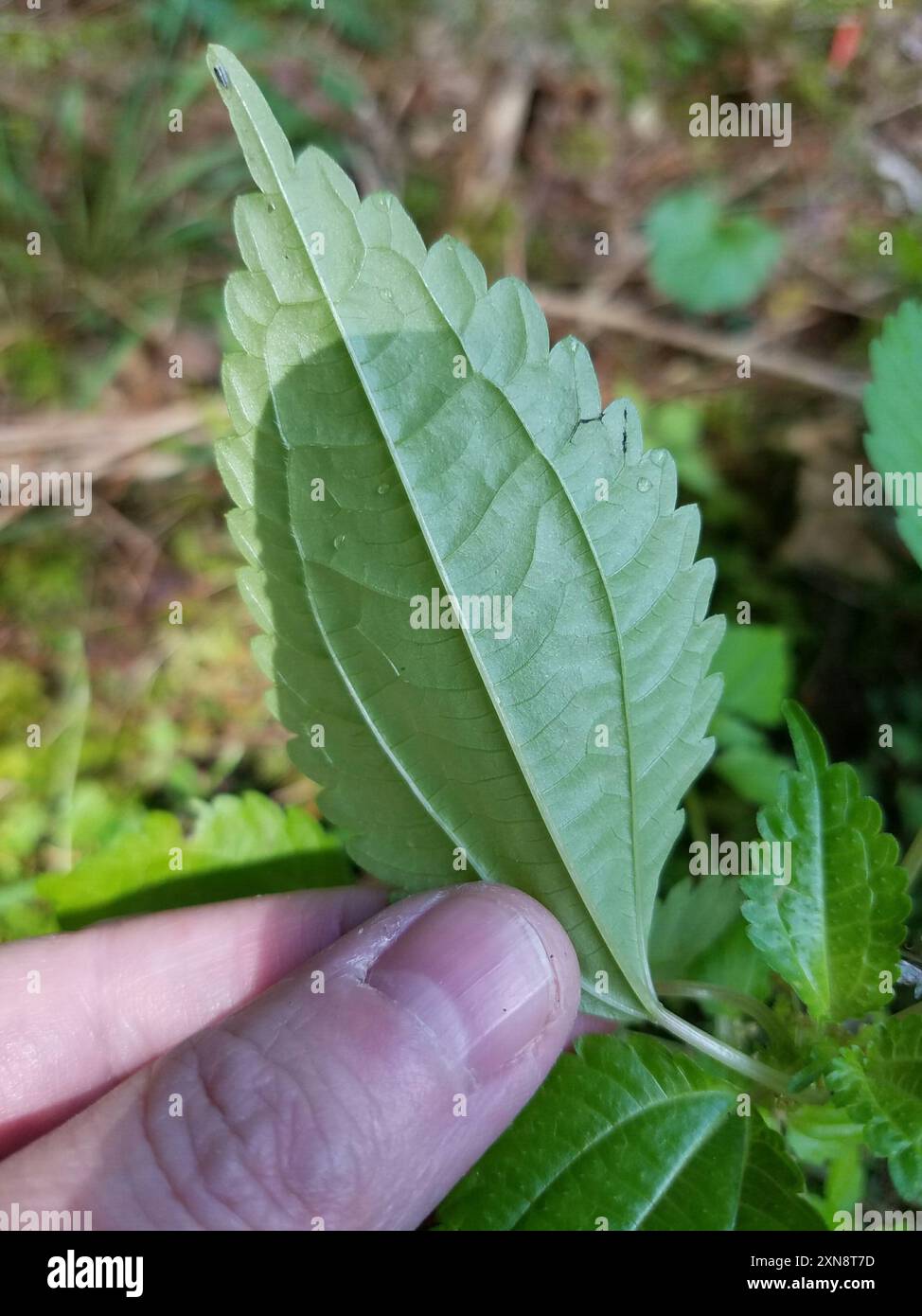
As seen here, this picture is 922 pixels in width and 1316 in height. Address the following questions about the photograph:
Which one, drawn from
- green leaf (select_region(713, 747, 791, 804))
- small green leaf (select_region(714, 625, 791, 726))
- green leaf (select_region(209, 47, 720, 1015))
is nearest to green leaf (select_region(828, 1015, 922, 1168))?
green leaf (select_region(209, 47, 720, 1015))

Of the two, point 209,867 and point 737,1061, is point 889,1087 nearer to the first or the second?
point 737,1061

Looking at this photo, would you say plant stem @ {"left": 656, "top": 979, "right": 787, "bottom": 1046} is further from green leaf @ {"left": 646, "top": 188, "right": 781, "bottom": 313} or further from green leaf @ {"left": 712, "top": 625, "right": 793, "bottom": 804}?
green leaf @ {"left": 646, "top": 188, "right": 781, "bottom": 313}

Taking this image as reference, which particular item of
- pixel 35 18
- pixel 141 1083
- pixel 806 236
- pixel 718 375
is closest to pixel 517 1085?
pixel 141 1083

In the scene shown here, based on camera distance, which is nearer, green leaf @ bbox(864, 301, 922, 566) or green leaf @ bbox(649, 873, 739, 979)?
green leaf @ bbox(864, 301, 922, 566)

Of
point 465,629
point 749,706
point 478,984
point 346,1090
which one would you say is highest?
point 465,629

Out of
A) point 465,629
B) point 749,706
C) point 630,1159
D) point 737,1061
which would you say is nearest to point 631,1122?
point 630,1159
